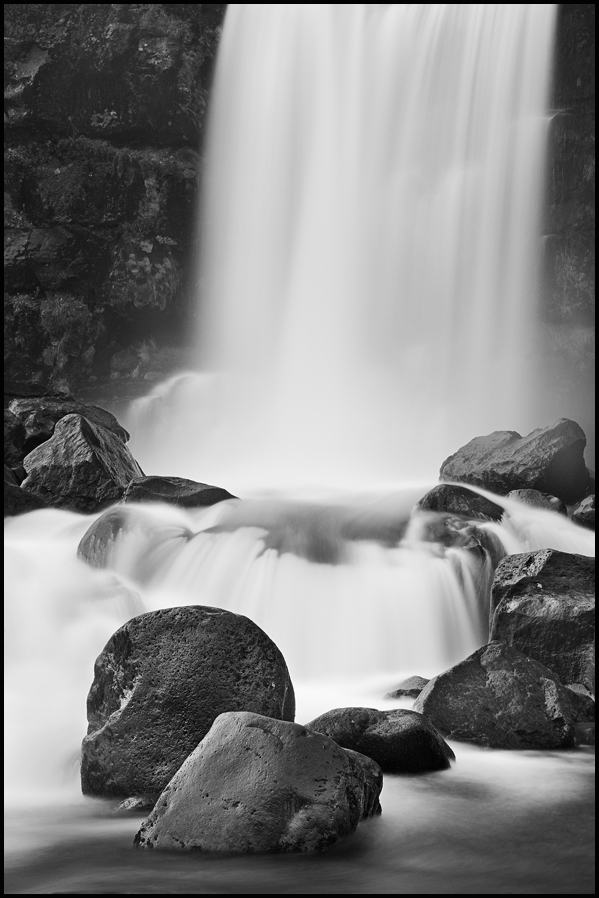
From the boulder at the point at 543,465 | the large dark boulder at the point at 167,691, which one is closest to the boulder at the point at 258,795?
the large dark boulder at the point at 167,691

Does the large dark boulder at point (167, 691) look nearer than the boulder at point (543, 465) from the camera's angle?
Yes

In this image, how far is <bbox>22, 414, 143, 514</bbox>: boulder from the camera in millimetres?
10086

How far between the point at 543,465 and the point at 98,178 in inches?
448

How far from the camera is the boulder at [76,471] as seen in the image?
1009cm

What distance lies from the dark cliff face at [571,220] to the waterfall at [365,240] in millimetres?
320

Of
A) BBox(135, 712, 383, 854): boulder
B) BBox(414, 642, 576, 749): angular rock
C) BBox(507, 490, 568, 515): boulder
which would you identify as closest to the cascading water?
BBox(507, 490, 568, 515): boulder

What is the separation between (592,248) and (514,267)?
4.77 feet

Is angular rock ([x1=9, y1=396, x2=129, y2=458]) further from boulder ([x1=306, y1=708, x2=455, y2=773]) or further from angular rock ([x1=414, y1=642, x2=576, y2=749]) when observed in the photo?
boulder ([x1=306, y1=708, x2=455, y2=773])

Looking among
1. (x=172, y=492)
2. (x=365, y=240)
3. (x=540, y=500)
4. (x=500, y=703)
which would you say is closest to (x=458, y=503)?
(x=540, y=500)

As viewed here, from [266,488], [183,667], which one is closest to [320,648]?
[183,667]

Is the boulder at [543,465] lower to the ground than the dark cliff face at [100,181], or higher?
lower

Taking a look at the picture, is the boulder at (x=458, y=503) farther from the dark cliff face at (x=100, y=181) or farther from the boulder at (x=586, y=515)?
the dark cliff face at (x=100, y=181)

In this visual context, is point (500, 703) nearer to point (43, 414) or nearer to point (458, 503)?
point (458, 503)

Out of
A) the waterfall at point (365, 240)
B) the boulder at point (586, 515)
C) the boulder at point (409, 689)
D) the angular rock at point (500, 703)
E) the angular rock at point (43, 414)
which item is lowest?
the boulder at point (409, 689)
